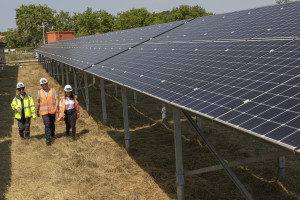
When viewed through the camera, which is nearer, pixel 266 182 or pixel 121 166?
pixel 266 182

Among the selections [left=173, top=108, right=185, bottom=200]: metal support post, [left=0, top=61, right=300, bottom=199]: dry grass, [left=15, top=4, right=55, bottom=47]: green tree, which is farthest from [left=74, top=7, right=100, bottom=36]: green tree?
[left=173, top=108, right=185, bottom=200]: metal support post

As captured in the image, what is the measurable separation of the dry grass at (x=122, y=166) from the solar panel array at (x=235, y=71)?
8.78 ft

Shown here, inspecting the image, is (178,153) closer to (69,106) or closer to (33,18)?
(69,106)

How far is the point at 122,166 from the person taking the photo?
1022 centimetres

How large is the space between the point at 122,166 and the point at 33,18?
280ft

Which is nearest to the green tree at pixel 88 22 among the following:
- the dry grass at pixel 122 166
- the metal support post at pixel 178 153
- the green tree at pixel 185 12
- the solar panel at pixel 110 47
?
the green tree at pixel 185 12

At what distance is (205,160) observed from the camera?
34.9ft

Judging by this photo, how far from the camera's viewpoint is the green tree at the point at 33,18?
284ft

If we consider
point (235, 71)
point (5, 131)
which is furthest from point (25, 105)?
point (235, 71)

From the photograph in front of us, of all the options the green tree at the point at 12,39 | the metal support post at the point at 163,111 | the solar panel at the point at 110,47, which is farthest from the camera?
the green tree at the point at 12,39

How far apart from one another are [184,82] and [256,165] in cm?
453

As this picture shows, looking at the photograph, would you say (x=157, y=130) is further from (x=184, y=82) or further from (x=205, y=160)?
(x=184, y=82)

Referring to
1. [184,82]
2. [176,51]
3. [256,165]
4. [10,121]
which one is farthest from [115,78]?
[10,121]

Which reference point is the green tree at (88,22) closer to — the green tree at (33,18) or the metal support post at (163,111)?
the green tree at (33,18)
